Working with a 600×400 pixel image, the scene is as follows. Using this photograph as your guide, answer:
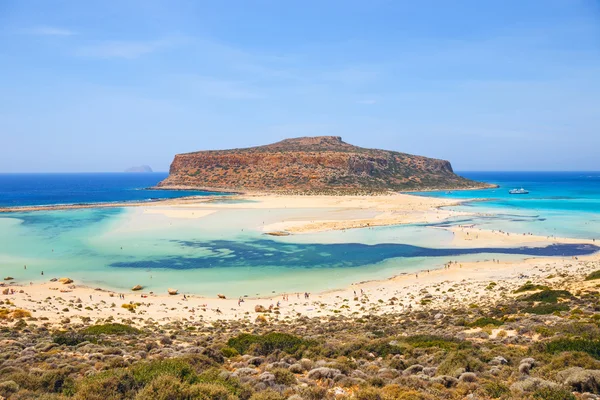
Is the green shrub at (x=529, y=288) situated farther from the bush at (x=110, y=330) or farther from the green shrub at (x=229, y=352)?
the bush at (x=110, y=330)

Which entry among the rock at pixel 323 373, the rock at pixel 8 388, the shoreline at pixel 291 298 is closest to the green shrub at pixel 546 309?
the shoreline at pixel 291 298

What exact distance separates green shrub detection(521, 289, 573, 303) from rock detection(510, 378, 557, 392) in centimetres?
→ 1230

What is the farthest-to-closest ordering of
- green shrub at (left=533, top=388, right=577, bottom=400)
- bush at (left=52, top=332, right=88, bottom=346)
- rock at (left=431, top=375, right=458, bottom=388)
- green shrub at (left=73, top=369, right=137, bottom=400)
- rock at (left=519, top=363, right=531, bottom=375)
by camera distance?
1. bush at (left=52, top=332, right=88, bottom=346)
2. rock at (left=519, top=363, right=531, bottom=375)
3. rock at (left=431, top=375, right=458, bottom=388)
4. green shrub at (left=73, top=369, right=137, bottom=400)
5. green shrub at (left=533, top=388, right=577, bottom=400)

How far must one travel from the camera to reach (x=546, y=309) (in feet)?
52.2

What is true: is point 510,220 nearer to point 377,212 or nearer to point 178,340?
point 377,212

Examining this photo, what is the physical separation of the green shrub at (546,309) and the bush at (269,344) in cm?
1036

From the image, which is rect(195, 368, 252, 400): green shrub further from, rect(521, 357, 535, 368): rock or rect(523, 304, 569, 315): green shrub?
rect(523, 304, 569, 315): green shrub

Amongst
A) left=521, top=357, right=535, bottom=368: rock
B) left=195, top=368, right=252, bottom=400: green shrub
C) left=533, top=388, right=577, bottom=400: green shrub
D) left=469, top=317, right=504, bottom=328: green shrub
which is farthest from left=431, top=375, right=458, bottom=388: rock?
left=469, top=317, right=504, bottom=328: green shrub

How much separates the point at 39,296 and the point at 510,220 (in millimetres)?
54904

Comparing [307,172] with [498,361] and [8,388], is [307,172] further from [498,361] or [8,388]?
[8,388]

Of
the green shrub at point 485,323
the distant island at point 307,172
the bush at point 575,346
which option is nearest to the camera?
the bush at point 575,346

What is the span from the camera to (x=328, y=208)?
67.9m

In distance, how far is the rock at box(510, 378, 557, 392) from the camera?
714cm

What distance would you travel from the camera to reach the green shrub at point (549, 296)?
17792 millimetres
